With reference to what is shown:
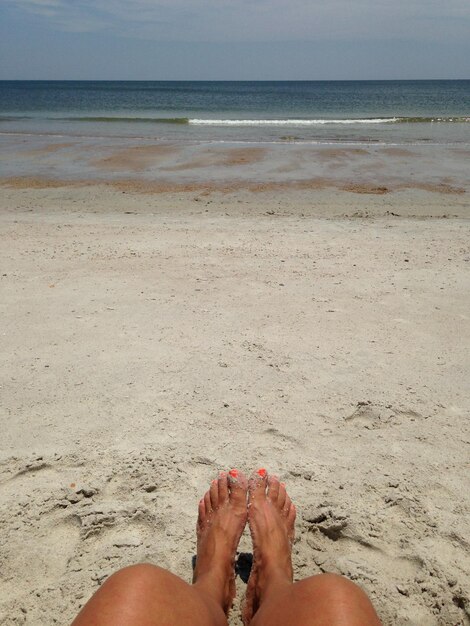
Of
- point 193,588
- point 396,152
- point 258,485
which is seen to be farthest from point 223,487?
point 396,152

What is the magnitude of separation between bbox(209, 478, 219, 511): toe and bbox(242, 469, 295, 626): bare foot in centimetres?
15

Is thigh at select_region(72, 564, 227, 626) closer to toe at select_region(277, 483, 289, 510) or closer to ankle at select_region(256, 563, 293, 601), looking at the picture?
ankle at select_region(256, 563, 293, 601)

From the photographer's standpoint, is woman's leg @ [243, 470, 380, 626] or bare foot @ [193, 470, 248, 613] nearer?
woman's leg @ [243, 470, 380, 626]

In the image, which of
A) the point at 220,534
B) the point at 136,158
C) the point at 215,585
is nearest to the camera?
the point at 215,585

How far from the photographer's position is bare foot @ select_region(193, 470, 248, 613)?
1.81m

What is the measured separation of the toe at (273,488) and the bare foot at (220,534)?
0.35 feet

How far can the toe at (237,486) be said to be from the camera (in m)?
2.13

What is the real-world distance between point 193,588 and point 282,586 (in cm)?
31

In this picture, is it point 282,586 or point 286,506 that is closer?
point 282,586

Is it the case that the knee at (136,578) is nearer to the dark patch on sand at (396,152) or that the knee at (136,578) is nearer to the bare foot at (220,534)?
the bare foot at (220,534)

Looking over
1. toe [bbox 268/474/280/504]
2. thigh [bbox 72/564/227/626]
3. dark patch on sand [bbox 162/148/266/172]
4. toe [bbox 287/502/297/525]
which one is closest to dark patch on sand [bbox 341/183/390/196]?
dark patch on sand [bbox 162/148/266/172]

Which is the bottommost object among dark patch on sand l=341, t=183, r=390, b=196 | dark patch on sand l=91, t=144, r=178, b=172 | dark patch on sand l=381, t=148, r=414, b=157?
dark patch on sand l=341, t=183, r=390, b=196

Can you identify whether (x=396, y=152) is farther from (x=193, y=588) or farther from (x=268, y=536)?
(x=193, y=588)

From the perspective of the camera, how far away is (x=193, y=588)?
5.36ft
